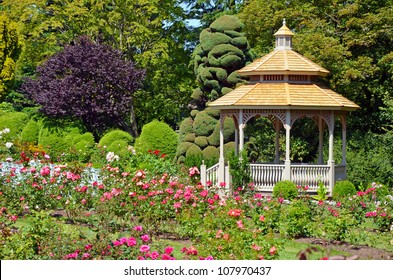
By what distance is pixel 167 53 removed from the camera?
132 ft

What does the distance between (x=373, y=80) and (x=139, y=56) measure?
13.5 meters

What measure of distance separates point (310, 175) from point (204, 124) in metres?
5.75

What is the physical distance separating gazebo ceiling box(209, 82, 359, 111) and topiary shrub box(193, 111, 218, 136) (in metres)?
3.94

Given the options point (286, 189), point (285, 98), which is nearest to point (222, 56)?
point (285, 98)

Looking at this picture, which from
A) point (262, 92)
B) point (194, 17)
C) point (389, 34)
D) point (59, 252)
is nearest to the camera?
point (59, 252)

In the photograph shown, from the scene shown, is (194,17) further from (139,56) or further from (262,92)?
(262,92)

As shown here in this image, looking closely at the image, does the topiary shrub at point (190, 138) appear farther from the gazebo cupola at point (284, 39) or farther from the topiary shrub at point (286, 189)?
the topiary shrub at point (286, 189)

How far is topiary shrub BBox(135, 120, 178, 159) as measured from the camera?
30.0 m

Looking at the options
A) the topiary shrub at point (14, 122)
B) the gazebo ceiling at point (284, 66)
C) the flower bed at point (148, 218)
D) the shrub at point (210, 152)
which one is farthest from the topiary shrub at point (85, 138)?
the flower bed at point (148, 218)

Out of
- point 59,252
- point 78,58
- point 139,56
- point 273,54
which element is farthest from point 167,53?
point 59,252

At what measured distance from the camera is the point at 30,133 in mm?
33094

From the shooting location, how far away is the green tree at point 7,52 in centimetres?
3891

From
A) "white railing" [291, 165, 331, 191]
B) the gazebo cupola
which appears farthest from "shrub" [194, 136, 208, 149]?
"white railing" [291, 165, 331, 191]

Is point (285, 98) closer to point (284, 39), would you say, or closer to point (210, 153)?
point (284, 39)
